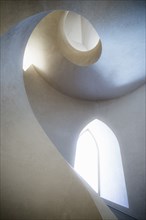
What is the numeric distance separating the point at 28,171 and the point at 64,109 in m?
4.05

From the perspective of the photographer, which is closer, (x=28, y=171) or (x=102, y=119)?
(x=28, y=171)

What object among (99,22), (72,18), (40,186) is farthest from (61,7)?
(72,18)

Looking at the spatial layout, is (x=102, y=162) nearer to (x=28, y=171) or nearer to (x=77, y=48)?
(x=77, y=48)

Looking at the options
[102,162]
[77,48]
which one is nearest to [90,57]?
[77,48]

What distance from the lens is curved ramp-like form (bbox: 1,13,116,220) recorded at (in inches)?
129

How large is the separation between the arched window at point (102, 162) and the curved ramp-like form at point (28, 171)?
132 inches

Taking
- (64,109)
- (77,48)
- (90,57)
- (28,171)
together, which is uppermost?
(77,48)

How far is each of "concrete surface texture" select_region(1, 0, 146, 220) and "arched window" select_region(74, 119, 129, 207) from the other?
42 centimetres

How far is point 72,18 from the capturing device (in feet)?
25.9

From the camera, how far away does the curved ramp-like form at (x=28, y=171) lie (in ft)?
10.7

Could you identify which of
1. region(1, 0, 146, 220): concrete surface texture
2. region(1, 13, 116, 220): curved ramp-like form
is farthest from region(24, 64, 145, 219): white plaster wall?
region(1, 13, 116, 220): curved ramp-like form

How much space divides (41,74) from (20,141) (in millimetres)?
3963

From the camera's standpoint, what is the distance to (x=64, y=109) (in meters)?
7.38

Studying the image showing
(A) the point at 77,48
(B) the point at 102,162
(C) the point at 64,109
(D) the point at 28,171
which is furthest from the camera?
(B) the point at 102,162
